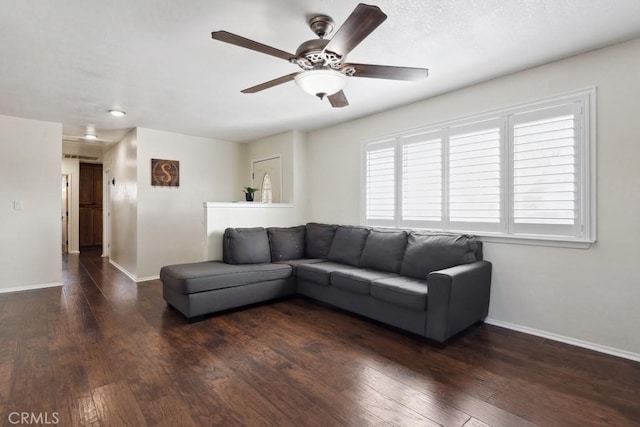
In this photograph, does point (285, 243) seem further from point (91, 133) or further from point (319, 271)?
point (91, 133)

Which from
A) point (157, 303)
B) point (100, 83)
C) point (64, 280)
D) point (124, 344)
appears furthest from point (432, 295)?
point (64, 280)

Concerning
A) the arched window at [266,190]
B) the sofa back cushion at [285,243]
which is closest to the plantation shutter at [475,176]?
the sofa back cushion at [285,243]

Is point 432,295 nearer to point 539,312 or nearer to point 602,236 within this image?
point 539,312

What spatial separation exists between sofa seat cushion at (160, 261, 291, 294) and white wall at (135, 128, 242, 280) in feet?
3.77

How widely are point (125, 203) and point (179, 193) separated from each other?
1.01 meters

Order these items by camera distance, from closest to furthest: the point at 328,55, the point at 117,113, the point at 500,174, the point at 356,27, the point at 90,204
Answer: the point at 356,27 < the point at 328,55 < the point at 500,174 < the point at 117,113 < the point at 90,204

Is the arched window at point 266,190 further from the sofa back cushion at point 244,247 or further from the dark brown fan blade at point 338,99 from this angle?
the dark brown fan blade at point 338,99

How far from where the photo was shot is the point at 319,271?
3578mm

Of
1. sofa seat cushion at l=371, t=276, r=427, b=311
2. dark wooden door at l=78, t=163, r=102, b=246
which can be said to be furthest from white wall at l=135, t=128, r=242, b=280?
dark wooden door at l=78, t=163, r=102, b=246

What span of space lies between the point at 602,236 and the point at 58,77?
194 inches

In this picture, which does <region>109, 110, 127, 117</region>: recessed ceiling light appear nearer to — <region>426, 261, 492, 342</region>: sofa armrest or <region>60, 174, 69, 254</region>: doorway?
<region>426, 261, 492, 342</region>: sofa armrest

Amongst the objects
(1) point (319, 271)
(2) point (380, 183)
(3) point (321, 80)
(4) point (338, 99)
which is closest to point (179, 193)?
(1) point (319, 271)

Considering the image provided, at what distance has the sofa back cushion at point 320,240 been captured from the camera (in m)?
4.34

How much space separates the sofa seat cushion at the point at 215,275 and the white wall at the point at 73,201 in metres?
6.08
